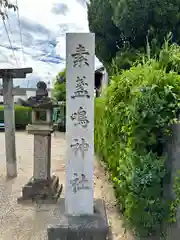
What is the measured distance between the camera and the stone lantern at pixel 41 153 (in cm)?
472

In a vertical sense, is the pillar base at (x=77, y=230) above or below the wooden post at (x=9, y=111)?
below

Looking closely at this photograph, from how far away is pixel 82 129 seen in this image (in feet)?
9.84

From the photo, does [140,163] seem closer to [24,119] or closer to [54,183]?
[54,183]

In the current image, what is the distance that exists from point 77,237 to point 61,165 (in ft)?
14.6

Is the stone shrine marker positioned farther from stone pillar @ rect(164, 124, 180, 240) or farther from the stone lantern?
the stone lantern

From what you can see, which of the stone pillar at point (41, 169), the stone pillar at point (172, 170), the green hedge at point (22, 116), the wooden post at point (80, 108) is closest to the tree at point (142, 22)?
the stone pillar at point (41, 169)

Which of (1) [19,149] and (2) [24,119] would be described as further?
(2) [24,119]

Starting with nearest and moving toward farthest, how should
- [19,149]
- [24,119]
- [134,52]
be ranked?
[134,52] < [19,149] < [24,119]

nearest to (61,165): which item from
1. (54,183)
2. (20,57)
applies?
(54,183)

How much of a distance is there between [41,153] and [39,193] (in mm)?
651

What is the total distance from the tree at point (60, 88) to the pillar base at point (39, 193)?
10.1m

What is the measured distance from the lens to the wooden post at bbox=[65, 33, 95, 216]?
2.97m

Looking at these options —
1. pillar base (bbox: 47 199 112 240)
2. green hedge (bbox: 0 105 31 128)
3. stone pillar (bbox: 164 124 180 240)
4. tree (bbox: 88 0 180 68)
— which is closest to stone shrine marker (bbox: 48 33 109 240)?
pillar base (bbox: 47 199 112 240)

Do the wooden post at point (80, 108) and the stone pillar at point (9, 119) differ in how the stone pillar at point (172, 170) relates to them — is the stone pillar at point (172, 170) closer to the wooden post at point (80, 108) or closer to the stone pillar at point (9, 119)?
the wooden post at point (80, 108)
